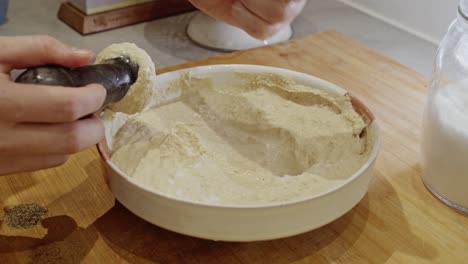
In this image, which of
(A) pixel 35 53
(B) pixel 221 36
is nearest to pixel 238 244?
(A) pixel 35 53

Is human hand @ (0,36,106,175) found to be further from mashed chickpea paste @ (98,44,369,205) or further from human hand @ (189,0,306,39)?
human hand @ (189,0,306,39)

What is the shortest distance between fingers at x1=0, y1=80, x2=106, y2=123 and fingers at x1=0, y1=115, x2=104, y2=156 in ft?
0.04

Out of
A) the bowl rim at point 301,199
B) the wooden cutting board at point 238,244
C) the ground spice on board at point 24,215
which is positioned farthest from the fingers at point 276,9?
the ground spice on board at point 24,215

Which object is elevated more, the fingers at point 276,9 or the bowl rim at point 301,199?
the fingers at point 276,9

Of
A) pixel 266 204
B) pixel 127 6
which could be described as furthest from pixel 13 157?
pixel 127 6

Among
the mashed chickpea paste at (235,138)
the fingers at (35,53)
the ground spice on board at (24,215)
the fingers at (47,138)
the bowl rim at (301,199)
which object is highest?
the fingers at (35,53)

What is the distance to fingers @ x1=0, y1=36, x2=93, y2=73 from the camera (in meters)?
0.55

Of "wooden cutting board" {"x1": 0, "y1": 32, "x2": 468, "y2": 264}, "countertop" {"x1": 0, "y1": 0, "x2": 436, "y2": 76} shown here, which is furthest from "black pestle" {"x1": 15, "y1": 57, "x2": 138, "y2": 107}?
"countertop" {"x1": 0, "y1": 0, "x2": 436, "y2": 76}

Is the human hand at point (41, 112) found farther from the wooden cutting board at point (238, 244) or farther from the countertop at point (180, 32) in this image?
the countertop at point (180, 32)

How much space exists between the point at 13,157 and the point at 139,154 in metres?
0.18

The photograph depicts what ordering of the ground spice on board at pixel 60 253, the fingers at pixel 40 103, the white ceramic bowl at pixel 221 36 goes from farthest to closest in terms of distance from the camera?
the white ceramic bowl at pixel 221 36 < the ground spice on board at pixel 60 253 < the fingers at pixel 40 103

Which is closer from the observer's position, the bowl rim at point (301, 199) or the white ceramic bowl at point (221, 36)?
the bowl rim at point (301, 199)

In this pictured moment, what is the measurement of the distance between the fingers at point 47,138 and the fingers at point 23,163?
0.01 meters

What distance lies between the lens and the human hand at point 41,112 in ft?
1.55
